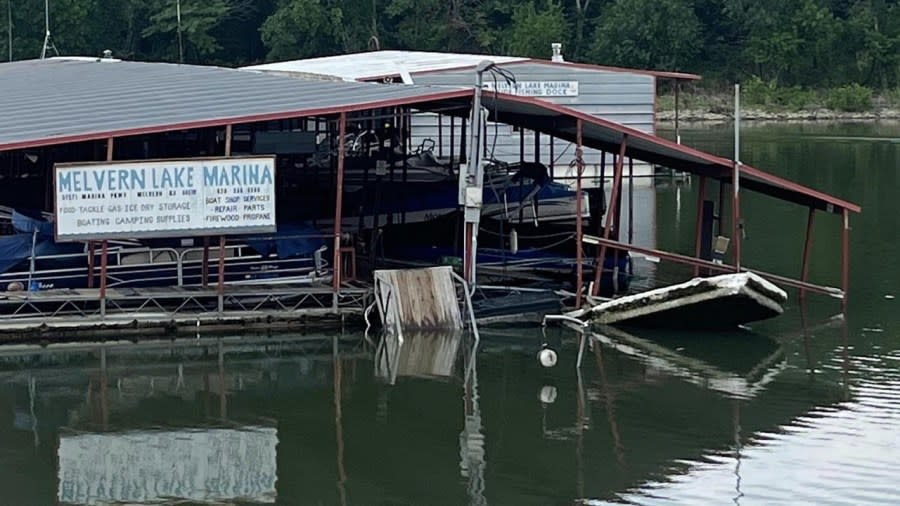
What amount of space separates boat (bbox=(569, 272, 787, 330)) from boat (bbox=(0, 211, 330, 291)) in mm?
3903

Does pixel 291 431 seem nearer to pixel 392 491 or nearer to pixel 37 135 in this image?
pixel 392 491

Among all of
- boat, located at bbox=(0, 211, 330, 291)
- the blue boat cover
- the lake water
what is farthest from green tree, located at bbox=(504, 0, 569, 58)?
boat, located at bbox=(0, 211, 330, 291)

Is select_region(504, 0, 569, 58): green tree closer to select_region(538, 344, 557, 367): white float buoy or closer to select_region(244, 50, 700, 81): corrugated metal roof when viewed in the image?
select_region(244, 50, 700, 81): corrugated metal roof

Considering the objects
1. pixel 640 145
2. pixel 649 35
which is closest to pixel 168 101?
pixel 640 145

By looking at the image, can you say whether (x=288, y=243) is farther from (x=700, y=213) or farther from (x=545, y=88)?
(x=545, y=88)

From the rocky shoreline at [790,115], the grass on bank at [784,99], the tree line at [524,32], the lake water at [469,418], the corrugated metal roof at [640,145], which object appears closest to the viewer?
the lake water at [469,418]

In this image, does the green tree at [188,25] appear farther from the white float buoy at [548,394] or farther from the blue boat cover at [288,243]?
the white float buoy at [548,394]

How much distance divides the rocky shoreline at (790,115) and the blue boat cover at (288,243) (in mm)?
48411

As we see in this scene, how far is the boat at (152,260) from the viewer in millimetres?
21078

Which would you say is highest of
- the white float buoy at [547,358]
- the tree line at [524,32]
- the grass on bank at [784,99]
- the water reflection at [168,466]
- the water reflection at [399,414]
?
the tree line at [524,32]

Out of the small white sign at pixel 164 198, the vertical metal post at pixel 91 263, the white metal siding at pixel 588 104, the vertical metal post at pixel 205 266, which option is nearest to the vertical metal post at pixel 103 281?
the small white sign at pixel 164 198

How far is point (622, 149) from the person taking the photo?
74.3 ft

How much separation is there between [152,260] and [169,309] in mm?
1212

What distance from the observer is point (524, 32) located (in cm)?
7188
